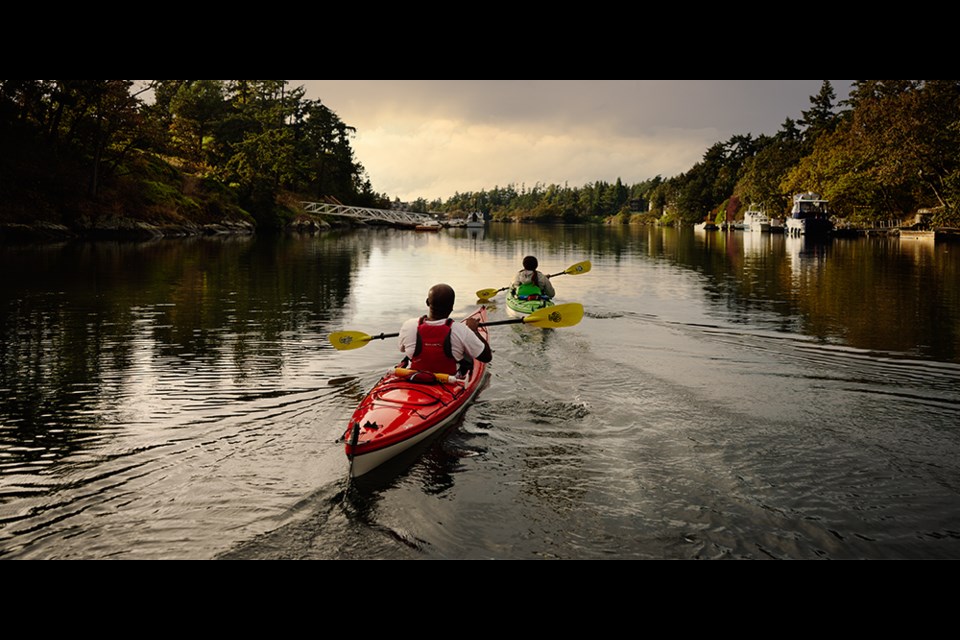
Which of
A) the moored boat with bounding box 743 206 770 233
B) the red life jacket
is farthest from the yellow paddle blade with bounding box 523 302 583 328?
the moored boat with bounding box 743 206 770 233

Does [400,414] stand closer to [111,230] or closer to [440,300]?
[440,300]

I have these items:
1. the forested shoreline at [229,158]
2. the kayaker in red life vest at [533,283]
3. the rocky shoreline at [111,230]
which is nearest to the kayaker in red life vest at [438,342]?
the kayaker in red life vest at [533,283]

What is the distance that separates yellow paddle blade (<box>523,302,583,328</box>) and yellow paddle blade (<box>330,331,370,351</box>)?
3026mm

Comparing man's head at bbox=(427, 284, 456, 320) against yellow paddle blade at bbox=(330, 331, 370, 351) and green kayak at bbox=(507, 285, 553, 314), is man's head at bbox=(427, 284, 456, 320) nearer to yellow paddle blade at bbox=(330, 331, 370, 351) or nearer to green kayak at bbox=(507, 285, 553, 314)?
yellow paddle blade at bbox=(330, 331, 370, 351)

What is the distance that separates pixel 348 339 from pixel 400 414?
11.5 ft

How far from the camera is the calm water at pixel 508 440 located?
542 centimetres

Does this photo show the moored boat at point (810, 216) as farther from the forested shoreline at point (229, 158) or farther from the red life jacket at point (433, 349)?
the red life jacket at point (433, 349)

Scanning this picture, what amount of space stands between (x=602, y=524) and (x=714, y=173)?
4843 inches

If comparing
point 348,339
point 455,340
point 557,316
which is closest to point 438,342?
point 455,340

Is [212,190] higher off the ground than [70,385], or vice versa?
[212,190]

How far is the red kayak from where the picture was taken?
6449 mm
